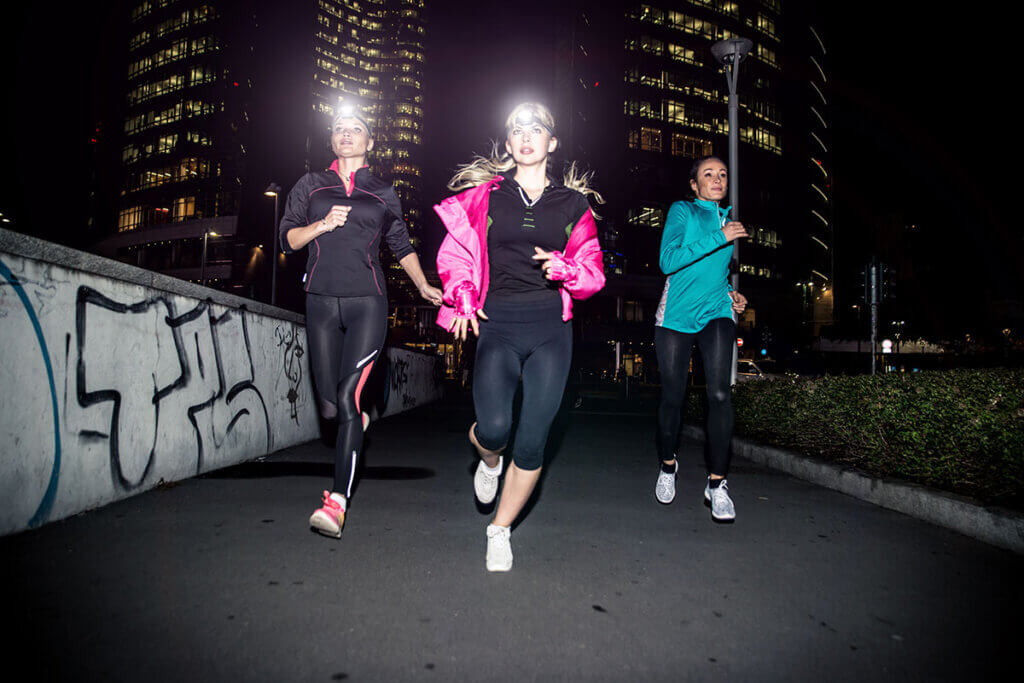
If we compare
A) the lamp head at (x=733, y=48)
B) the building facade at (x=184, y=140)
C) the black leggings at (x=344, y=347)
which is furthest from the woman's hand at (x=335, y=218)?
the building facade at (x=184, y=140)

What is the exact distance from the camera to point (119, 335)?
12.1 ft

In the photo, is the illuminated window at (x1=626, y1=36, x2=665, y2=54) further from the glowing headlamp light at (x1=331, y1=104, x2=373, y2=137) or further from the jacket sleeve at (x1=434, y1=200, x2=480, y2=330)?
the jacket sleeve at (x1=434, y1=200, x2=480, y2=330)

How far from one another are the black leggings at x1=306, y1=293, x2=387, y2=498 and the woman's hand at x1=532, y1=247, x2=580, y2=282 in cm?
121

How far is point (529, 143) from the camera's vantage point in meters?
3.17

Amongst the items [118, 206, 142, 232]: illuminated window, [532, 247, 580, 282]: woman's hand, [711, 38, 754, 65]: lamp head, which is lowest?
[532, 247, 580, 282]: woman's hand

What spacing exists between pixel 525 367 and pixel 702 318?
5.29ft

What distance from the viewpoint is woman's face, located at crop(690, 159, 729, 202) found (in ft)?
13.8

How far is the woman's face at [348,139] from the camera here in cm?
376

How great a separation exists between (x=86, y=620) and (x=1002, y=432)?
192 inches

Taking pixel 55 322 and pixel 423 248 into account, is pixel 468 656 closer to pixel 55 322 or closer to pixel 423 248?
pixel 55 322

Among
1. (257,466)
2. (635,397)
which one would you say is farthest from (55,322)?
(635,397)

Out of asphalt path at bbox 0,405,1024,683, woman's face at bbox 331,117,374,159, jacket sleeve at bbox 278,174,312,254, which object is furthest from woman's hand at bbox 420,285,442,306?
asphalt path at bbox 0,405,1024,683

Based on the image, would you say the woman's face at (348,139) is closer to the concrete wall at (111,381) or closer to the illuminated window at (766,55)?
the concrete wall at (111,381)

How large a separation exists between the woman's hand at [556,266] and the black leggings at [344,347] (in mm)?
1213
